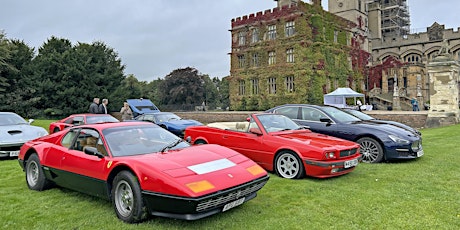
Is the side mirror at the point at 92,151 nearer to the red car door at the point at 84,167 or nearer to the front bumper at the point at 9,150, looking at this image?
the red car door at the point at 84,167

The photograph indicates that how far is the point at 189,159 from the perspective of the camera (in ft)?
14.4

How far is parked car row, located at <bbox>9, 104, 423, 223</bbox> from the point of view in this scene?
388 cm

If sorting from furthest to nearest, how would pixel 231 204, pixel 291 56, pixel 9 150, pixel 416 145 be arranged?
pixel 291 56 → pixel 9 150 → pixel 416 145 → pixel 231 204

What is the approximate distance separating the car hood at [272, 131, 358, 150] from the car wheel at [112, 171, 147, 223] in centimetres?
351

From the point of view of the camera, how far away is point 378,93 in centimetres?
4506

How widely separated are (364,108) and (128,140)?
29.2 m

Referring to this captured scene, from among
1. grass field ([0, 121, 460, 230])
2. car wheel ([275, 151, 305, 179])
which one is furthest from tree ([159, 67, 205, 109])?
car wheel ([275, 151, 305, 179])

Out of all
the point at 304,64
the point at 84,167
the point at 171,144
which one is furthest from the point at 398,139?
the point at 304,64

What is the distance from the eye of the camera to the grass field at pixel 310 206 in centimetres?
413

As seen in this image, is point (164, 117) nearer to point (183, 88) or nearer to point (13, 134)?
point (13, 134)

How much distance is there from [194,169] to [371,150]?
5.73 m

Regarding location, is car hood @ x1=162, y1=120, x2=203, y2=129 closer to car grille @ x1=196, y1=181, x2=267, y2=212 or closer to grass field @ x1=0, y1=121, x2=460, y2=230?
grass field @ x1=0, y1=121, x2=460, y2=230

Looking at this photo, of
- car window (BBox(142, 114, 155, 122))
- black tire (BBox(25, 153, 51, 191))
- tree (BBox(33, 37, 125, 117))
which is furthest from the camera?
tree (BBox(33, 37, 125, 117))

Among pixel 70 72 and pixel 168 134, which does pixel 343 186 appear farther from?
pixel 70 72
